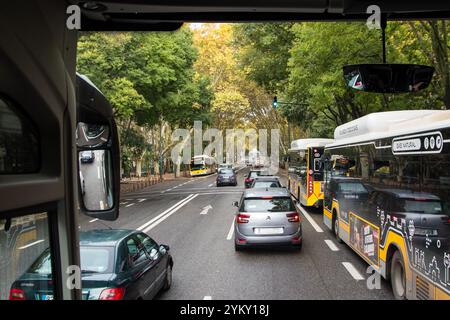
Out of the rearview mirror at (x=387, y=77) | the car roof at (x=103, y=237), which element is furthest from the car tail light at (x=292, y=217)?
the rearview mirror at (x=387, y=77)

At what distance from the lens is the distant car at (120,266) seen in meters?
5.76

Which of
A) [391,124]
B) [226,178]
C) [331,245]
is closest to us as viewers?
[391,124]

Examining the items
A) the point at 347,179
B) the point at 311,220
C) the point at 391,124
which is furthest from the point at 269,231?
the point at 311,220

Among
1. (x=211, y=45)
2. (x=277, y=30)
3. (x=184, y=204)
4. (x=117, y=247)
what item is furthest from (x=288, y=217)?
(x=211, y=45)

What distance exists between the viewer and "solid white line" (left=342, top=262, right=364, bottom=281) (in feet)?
28.9

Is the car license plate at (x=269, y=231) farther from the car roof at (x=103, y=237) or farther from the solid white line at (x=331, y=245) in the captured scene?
the car roof at (x=103, y=237)

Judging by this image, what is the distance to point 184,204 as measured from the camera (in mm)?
23469

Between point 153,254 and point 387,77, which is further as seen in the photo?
point 153,254

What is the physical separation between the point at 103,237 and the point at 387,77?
5.07 m

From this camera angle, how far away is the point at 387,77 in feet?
12.4

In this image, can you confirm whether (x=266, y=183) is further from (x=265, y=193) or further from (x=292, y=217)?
(x=292, y=217)

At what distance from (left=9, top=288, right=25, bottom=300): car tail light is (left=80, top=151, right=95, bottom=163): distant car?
836 mm
